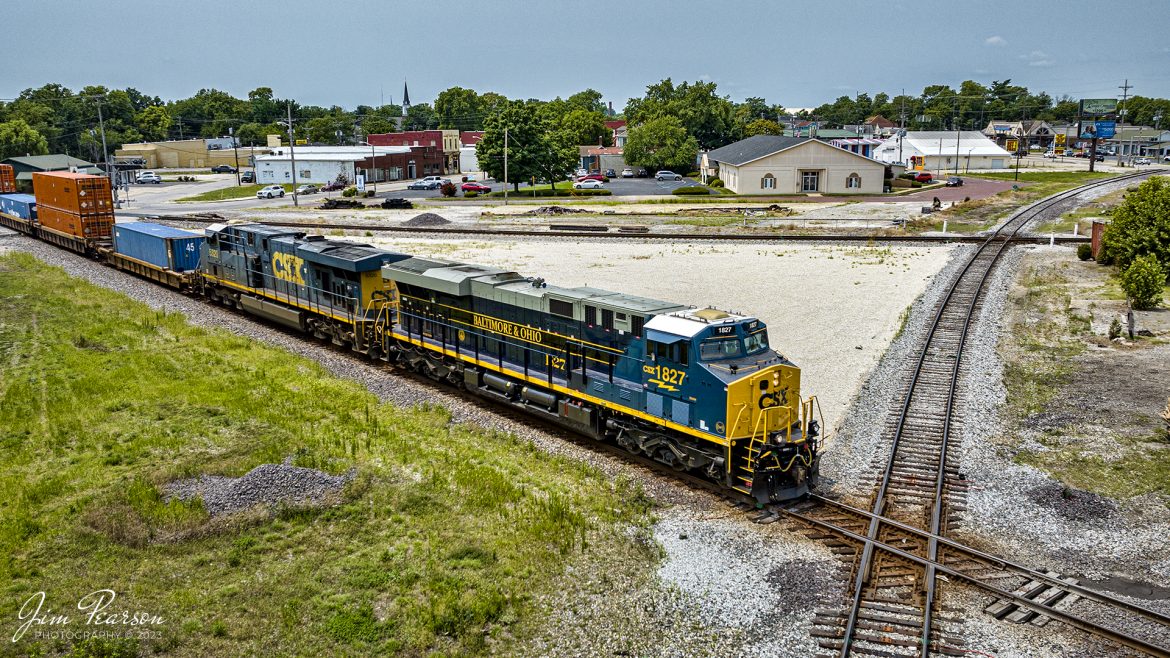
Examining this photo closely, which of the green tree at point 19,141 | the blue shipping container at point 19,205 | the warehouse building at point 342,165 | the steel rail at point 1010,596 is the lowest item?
the steel rail at point 1010,596

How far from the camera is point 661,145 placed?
104 meters

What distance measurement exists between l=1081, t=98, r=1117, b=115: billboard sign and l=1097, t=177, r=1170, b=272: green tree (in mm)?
115389

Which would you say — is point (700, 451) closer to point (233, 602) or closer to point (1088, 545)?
point (1088, 545)

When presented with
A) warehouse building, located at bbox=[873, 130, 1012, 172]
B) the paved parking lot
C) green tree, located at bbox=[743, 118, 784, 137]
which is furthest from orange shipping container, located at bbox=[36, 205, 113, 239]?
green tree, located at bbox=[743, 118, 784, 137]

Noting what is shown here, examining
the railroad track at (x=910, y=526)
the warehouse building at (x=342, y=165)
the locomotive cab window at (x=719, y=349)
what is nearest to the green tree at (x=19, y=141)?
the warehouse building at (x=342, y=165)

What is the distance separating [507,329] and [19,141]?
387 feet

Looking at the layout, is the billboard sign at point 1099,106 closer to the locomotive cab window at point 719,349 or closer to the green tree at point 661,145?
the green tree at point 661,145

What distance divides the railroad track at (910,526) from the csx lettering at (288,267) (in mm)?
18394

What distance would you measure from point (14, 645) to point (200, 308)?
23.2 metres

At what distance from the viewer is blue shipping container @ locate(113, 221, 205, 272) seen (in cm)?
3384

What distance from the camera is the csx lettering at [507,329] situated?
1883 centimetres

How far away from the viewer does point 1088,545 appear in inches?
531

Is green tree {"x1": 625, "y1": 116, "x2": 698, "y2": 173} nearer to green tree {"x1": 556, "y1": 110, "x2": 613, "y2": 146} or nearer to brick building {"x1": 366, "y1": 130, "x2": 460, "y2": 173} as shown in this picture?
green tree {"x1": 556, "y1": 110, "x2": 613, "y2": 146}

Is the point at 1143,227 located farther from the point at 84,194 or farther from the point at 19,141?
the point at 19,141
